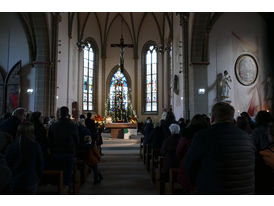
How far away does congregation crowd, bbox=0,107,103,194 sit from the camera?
9.03 feet

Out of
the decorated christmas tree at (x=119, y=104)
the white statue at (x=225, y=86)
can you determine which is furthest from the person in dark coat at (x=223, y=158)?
the decorated christmas tree at (x=119, y=104)

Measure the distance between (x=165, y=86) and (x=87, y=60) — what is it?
5.96 metres

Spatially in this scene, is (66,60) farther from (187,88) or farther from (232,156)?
(232,156)

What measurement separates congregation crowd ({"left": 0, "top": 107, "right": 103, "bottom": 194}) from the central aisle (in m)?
0.32

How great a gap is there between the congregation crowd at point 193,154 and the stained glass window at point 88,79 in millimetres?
13293

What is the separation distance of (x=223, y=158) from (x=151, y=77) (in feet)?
56.9

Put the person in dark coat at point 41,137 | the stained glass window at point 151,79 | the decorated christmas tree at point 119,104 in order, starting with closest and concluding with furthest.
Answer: the person in dark coat at point 41,137, the decorated christmas tree at point 119,104, the stained glass window at point 151,79

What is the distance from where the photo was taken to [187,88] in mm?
11859

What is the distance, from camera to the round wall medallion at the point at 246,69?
12.7 m

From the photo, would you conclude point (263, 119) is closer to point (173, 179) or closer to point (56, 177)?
point (173, 179)

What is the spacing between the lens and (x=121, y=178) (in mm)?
5418

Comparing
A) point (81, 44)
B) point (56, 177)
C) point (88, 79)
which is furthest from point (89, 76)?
point (56, 177)

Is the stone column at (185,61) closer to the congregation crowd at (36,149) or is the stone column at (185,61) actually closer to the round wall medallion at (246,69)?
the round wall medallion at (246,69)

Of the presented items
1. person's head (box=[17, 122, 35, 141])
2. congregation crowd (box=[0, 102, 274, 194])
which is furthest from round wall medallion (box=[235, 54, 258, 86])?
person's head (box=[17, 122, 35, 141])
